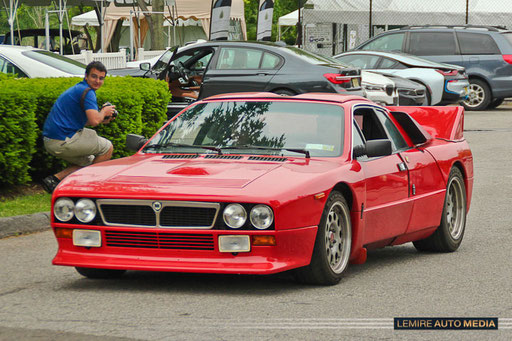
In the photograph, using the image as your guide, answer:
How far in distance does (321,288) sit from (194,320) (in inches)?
52.3

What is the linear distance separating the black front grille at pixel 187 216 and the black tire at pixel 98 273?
90 centimetres

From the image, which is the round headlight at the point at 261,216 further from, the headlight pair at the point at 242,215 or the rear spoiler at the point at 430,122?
the rear spoiler at the point at 430,122

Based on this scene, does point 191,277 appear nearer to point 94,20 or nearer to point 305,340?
point 305,340

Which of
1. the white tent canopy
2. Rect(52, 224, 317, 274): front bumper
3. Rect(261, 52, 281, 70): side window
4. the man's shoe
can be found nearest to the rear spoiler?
Rect(52, 224, 317, 274): front bumper

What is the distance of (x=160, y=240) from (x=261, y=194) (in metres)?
0.72

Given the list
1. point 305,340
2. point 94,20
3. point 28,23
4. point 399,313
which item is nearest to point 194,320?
point 305,340

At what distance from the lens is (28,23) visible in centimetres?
7681

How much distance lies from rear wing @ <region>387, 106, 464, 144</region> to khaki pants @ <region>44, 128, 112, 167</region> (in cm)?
359

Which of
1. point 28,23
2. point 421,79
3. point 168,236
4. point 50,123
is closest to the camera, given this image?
point 168,236

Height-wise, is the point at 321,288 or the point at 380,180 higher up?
the point at 380,180

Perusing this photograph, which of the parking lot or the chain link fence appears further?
the chain link fence

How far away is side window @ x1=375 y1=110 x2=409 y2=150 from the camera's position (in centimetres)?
844

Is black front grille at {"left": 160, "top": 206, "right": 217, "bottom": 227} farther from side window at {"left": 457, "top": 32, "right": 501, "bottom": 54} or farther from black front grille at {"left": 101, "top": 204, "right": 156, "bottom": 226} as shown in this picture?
side window at {"left": 457, "top": 32, "right": 501, "bottom": 54}

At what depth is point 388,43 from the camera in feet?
86.0
